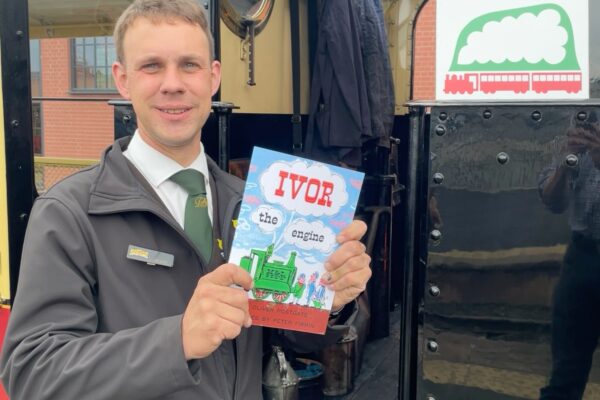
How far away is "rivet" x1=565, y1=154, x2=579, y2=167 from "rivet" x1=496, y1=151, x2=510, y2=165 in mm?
107

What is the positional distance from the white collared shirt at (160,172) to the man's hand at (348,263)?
1.01 ft

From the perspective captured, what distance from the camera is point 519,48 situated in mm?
1177

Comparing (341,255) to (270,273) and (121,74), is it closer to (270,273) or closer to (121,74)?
(270,273)

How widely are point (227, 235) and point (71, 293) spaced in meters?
0.33

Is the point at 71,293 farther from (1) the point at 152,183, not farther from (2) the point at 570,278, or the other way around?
(2) the point at 570,278

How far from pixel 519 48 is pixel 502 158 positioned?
0.22 meters

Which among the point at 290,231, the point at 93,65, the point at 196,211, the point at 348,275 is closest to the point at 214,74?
the point at 196,211

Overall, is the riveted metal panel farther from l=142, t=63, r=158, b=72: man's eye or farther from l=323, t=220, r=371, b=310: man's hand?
l=142, t=63, r=158, b=72: man's eye

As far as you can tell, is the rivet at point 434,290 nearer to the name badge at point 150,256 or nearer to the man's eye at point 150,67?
the name badge at point 150,256

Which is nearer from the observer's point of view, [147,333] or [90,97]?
[147,333]

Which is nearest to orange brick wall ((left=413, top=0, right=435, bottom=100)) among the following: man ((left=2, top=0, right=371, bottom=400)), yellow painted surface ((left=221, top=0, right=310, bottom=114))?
yellow painted surface ((left=221, top=0, right=310, bottom=114))

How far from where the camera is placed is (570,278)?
1.17 meters

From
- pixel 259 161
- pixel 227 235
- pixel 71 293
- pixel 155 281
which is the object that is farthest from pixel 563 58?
pixel 71 293

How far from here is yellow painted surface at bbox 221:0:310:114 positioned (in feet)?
8.27
